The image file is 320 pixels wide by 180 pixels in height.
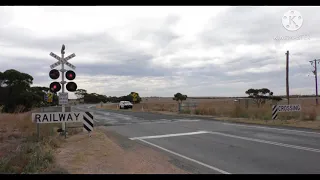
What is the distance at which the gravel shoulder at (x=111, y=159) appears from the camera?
858cm

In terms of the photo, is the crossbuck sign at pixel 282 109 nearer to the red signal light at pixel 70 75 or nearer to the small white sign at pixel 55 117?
the red signal light at pixel 70 75

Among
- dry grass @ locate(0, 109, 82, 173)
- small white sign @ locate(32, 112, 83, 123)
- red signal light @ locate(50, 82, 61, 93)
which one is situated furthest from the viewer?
red signal light @ locate(50, 82, 61, 93)

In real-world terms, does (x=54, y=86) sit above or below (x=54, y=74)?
below

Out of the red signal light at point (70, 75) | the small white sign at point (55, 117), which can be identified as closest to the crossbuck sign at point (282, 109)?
the red signal light at point (70, 75)

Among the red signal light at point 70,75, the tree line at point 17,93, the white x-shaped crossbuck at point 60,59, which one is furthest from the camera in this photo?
the tree line at point 17,93

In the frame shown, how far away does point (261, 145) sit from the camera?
1265 cm

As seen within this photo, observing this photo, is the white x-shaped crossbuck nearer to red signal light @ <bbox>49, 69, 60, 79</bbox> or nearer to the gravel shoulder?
red signal light @ <bbox>49, 69, 60, 79</bbox>

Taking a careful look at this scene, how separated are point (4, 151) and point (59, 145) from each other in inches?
75.8

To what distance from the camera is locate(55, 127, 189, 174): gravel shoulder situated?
8.58m

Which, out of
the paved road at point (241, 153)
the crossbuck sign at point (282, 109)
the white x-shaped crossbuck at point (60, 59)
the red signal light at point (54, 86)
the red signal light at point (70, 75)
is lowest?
the paved road at point (241, 153)

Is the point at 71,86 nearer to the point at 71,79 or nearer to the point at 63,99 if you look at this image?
the point at 71,79

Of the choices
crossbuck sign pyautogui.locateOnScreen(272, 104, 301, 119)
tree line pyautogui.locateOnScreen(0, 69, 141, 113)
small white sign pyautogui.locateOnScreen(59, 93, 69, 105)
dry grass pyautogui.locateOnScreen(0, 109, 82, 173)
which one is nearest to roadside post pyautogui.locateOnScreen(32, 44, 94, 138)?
small white sign pyautogui.locateOnScreen(59, 93, 69, 105)

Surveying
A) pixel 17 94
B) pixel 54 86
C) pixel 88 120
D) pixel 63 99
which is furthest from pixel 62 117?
pixel 17 94

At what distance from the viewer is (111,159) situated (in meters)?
10.2
